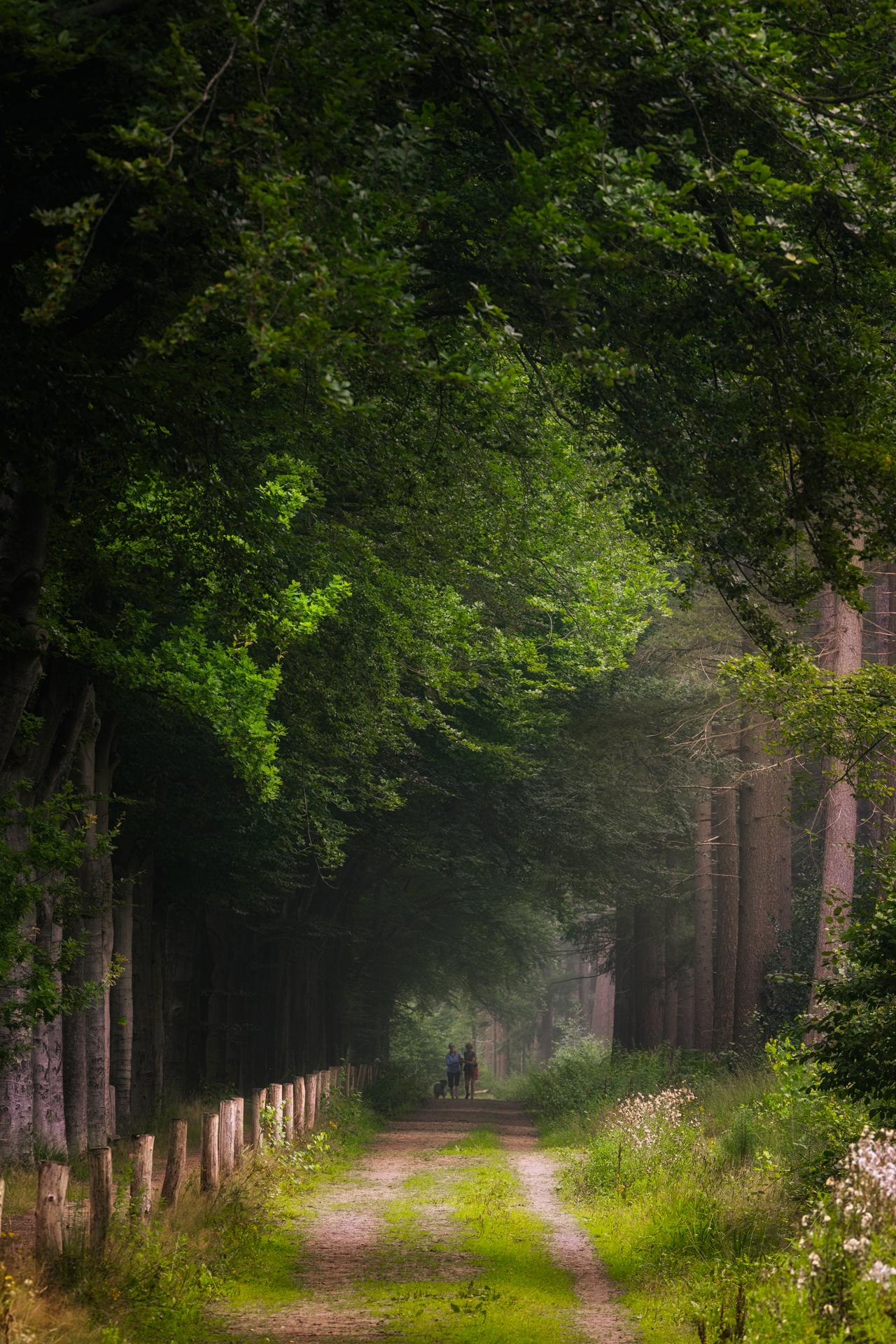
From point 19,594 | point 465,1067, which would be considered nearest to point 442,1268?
point 19,594

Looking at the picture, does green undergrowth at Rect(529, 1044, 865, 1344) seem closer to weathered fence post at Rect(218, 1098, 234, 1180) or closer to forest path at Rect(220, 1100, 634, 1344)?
forest path at Rect(220, 1100, 634, 1344)

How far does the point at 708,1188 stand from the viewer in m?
13.3

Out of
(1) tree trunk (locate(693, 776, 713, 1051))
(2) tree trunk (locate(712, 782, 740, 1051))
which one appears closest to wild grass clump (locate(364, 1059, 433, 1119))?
(1) tree trunk (locate(693, 776, 713, 1051))

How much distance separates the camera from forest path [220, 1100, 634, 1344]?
9.66 meters

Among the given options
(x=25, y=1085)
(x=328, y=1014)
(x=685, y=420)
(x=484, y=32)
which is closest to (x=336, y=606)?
(x=25, y=1085)

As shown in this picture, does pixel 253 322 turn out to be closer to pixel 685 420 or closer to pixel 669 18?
pixel 669 18

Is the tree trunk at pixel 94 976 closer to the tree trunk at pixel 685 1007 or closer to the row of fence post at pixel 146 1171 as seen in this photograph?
the row of fence post at pixel 146 1171

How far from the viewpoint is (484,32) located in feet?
25.9

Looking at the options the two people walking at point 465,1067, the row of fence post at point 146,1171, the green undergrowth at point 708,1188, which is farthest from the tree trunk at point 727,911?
the two people walking at point 465,1067

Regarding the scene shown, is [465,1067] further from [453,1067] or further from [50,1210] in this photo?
[50,1210]

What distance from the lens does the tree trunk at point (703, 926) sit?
33500mm

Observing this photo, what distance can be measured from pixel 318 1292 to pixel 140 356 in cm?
738

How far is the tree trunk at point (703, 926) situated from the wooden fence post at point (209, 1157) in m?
20.4

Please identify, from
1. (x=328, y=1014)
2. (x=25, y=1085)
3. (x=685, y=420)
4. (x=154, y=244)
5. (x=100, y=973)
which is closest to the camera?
(x=154, y=244)
